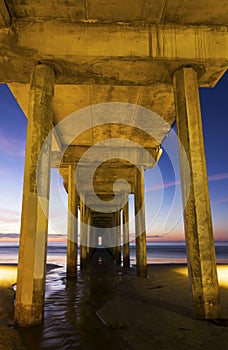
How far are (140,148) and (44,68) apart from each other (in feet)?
23.2

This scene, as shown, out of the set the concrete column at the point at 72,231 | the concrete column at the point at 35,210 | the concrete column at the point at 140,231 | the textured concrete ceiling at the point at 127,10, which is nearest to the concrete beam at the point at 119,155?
the concrete column at the point at 72,231

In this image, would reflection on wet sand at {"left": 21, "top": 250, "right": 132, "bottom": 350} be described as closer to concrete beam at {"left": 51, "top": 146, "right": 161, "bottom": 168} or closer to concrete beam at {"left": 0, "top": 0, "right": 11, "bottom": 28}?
concrete beam at {"left": 0, "top": 0, "right": 11, "bottom": 28}

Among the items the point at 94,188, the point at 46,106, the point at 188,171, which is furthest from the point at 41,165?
the point at 94,188

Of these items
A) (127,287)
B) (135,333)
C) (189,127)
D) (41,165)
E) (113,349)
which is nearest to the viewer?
(113,349)

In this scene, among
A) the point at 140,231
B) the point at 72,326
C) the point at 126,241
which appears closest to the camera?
the point at 72,326

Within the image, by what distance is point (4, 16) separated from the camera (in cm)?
498

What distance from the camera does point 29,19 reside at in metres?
5.30

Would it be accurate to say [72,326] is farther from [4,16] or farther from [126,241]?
[126,241]

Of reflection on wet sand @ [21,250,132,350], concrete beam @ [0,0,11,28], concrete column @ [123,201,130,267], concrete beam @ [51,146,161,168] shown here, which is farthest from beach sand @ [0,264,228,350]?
concrete column @ [123,201,130,267]

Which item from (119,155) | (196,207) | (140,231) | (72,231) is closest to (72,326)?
(196,207)

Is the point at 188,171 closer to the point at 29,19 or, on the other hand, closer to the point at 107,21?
the point at 107,21

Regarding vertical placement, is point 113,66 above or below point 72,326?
above

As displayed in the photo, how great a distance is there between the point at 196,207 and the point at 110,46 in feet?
12.0

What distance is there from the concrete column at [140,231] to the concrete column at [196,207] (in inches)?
242
